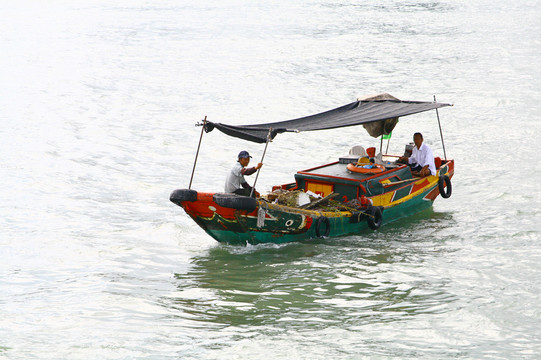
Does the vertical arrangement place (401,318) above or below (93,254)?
below

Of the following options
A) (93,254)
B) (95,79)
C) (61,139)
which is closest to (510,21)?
(95,79)

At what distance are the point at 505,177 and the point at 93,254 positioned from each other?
10446mm

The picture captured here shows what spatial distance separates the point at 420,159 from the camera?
13.1 meters

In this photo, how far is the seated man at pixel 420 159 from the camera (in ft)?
42.2

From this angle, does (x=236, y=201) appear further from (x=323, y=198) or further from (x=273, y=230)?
(x=323, y=198)

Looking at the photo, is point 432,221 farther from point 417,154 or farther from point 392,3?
point 392,3

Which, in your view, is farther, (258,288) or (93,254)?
(93,254)

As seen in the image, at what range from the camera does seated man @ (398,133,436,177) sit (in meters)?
12.9

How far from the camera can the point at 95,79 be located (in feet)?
95.0

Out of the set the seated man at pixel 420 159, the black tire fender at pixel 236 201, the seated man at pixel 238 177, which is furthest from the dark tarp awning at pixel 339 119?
the black tire fender at pixel 236 201

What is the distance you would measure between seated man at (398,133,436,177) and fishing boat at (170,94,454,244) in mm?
181

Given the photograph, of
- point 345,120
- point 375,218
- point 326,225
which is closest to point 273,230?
point 326,225

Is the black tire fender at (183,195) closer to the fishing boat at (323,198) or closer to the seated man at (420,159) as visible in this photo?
the fishing boat at (323,198)

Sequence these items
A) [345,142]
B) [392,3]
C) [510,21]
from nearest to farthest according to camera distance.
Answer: [345,142] → [510,21] → [392,3]
